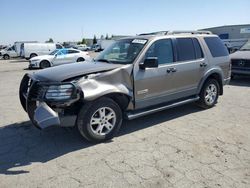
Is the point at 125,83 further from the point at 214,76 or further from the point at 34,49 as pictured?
the point at 34,49

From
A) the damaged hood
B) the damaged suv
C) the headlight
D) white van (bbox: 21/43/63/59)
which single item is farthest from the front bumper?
white van (bbox: 21/43/63/59)

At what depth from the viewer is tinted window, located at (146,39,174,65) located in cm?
508

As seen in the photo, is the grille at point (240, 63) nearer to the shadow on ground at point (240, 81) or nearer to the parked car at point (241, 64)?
the parked car at point (241, 64)

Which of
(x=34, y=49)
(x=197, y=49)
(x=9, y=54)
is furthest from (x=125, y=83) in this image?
(x=9, y=54)

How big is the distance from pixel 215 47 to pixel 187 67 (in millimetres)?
1334

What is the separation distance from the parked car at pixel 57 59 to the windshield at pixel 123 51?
519 inches

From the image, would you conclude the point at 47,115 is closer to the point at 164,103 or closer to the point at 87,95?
the point at 87,95

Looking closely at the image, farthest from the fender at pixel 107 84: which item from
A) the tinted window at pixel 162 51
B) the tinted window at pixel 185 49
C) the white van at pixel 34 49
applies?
the white van at pixel 34 49

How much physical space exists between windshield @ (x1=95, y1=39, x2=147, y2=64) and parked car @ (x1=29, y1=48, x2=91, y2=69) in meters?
13.2

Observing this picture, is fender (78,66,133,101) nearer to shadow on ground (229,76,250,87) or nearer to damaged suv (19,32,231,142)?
damaged suv (19,32,231,142)

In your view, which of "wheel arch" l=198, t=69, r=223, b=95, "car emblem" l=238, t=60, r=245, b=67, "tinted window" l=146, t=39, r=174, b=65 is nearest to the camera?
"tinted window" l=146, t=39, r=174, b=65

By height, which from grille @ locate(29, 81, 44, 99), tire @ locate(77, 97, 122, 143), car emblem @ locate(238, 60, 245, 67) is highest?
car emblem @ locate(238, 60, 245, 67)

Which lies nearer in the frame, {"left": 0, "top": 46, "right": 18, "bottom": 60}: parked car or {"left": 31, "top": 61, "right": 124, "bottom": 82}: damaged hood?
{"left": 31, "top": 61, "right": 124, "bottom": 82}: damaged hood

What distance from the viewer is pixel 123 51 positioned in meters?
5.29
